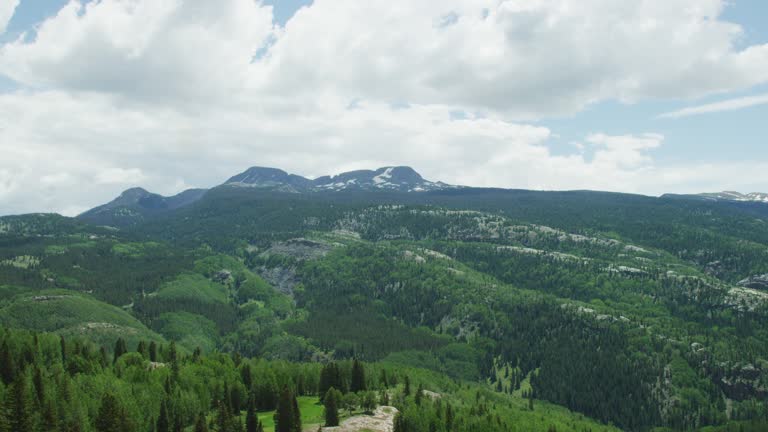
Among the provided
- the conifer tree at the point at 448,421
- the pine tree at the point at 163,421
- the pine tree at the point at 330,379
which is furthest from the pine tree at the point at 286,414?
the pine tree at the point at 330,379

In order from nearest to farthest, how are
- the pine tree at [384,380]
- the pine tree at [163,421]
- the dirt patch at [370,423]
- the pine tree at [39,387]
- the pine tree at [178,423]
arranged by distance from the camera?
the pine tree at [39,387]
the pine tree at [163,421]
the pine tree at [178,423]
the dirt patch at [370,423]
the pine tree at [384,380]

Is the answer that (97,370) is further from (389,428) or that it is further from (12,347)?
(389,428)

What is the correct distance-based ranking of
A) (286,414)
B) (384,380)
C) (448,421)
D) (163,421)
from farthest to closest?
(384,380) → (448,421) → (163,421) → (286,414)

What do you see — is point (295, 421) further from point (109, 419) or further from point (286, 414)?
point (109, 419)

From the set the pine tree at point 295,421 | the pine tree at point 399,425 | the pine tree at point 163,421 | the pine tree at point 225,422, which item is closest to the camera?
the pine tree at point 225,422

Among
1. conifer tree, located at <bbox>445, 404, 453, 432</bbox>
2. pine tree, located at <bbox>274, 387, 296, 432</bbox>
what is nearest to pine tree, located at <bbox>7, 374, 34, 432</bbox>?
pine tree, located at <bbox>274, 387, 296, 432</bbox>

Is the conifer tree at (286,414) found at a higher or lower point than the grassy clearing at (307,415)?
higher

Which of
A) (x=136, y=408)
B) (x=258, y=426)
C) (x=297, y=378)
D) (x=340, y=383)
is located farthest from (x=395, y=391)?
(x=136, y=408)

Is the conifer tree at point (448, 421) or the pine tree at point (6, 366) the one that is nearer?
the pine tree at point (6, 366)

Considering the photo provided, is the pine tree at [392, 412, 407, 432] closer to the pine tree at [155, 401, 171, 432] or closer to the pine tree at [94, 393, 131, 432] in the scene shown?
the pine tree at [155, 401, 171, 432]

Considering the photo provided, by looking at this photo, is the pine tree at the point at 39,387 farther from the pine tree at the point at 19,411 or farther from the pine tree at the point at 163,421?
the pine tree at the point at 163,421

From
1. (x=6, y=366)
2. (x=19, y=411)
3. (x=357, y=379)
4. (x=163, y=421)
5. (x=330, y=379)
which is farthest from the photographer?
(x=357, y=379)

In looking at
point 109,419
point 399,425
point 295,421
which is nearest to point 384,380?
point 399,425
